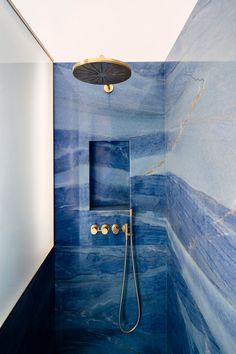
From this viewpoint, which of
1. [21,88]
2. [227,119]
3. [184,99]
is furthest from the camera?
[184,99]

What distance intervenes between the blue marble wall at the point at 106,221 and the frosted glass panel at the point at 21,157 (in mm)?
197

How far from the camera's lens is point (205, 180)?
1.02m

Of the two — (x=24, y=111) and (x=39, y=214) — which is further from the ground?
(x=24, y=111)

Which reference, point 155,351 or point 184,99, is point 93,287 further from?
point 184,99

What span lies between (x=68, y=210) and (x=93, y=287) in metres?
0.64

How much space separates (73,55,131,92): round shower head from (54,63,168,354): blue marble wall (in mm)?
312

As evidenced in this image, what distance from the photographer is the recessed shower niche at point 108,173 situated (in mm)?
1873

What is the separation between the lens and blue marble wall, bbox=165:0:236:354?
0.81m

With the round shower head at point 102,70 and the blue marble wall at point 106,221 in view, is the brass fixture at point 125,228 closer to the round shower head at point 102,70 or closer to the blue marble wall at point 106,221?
the blue marble wall at point 106,221

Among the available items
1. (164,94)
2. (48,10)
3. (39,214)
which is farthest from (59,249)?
(48,10)

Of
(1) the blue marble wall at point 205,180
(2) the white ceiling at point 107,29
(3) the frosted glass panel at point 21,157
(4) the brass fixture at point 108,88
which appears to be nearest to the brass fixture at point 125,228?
(1) the blue marble wall at point 205,180

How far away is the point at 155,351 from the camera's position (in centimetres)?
179

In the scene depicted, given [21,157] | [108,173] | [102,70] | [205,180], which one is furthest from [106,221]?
[102,70]

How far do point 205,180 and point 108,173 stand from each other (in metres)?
0.98
